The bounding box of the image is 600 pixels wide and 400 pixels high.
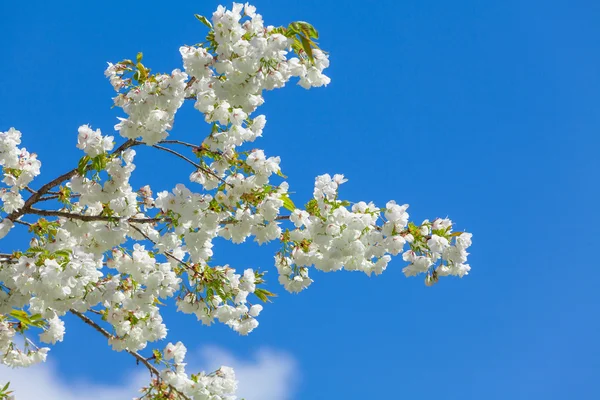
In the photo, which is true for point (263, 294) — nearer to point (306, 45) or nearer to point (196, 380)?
point (196, 380)

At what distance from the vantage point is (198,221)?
5359 millimetres

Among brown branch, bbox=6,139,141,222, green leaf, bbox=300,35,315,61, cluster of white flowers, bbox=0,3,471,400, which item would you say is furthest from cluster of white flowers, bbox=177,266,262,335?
green leaf, bbox=300,35,315,61

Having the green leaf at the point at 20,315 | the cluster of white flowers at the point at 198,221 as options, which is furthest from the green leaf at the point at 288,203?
the green leaf at the point at 20,315

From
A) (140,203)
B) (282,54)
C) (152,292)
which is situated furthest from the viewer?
(140,203)

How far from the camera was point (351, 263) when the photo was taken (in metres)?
5.47

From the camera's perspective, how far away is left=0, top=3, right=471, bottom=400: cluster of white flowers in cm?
493

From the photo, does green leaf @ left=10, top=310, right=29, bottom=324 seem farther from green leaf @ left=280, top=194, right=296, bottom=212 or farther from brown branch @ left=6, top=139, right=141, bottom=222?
green leaf @ left=280, top=194, right=296, bottom=212

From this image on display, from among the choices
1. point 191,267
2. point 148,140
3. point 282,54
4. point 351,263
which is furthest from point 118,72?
point 351,263

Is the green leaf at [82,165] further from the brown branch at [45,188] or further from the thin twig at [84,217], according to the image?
the thin twig at [84,217]

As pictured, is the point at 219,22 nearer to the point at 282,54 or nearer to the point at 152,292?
the point at 282,54

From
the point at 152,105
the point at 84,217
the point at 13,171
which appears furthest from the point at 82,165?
the point at 13,171

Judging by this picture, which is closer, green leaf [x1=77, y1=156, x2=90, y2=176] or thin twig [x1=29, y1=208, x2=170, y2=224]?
green leaf [x1=77, y1=156, x2=90, y2=176]

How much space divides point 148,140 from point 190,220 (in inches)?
27.2

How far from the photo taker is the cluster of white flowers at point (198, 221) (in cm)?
493
